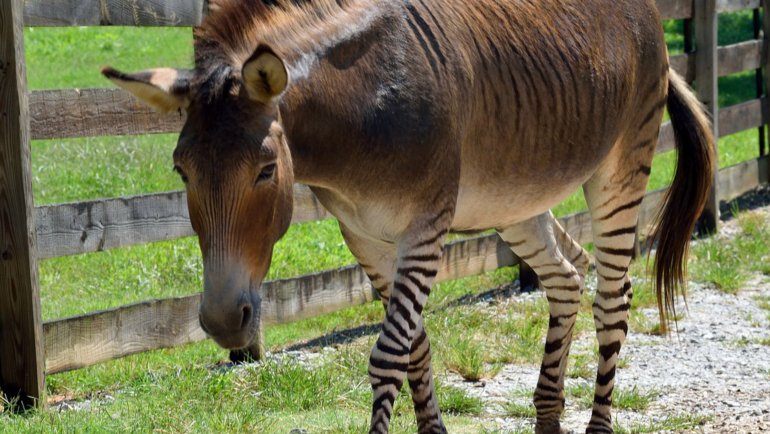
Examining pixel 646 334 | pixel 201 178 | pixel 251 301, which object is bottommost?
pixel 646 334

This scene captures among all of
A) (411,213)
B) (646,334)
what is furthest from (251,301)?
(646,334)

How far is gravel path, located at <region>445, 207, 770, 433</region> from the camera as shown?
557 cm

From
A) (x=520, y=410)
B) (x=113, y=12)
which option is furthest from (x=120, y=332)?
(x=520, y=410)

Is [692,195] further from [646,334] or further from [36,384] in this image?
[36,384]

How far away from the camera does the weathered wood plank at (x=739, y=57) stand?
419 inches

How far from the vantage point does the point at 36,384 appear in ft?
18.0

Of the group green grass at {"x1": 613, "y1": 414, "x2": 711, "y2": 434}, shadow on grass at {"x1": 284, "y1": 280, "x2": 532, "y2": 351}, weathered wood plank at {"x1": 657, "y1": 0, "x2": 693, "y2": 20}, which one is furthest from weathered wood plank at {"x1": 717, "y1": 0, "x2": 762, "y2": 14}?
green grass at {"x1": 613, "y1": 414, "x2": 711, "y2": 434}

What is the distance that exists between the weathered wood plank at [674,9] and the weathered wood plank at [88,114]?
5.23m

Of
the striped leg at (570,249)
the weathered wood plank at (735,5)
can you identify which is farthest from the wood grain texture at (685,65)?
the striped leg at (570,249)

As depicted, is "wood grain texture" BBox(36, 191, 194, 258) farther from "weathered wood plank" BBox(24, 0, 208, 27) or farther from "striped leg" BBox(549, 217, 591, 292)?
"striped leg" BBox(549, 217, 591, 292)

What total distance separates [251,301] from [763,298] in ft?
18.2

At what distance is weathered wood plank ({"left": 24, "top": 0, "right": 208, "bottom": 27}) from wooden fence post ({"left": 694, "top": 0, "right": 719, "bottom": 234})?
565cm

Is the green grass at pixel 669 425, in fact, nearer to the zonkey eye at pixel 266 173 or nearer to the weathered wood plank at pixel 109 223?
the zonkey eye at pixel 266 173

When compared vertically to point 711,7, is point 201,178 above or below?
below
